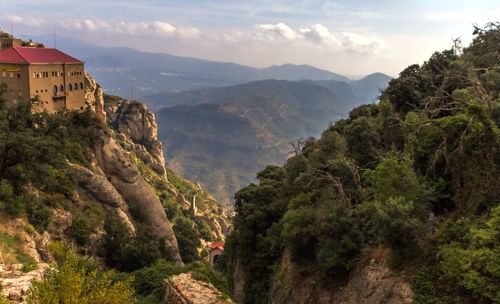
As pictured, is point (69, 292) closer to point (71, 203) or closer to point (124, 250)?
point (124, 250)

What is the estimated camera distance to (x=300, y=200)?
31672 millimetres

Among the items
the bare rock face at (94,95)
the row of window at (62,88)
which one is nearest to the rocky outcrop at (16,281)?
the row of window at (62,88)

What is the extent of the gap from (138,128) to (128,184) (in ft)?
239

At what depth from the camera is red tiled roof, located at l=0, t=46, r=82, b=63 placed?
202ft

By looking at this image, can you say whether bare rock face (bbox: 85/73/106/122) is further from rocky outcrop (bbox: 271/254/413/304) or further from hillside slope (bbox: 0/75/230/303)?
rocky outcrop (bbox: 271/254/413/304)

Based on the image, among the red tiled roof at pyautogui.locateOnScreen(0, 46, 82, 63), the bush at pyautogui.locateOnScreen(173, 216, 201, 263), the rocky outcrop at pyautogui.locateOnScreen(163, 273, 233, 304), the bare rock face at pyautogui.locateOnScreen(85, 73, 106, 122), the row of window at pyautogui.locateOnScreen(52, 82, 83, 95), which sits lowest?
the bush at pyautogui.locateOnScreen(173, 216, 201, 263)

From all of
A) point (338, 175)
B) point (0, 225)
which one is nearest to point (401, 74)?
point (338, 175)

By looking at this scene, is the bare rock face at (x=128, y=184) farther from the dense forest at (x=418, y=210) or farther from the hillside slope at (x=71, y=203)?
the dense forest at (x=418, y=210)

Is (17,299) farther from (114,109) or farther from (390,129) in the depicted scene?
(114,109)

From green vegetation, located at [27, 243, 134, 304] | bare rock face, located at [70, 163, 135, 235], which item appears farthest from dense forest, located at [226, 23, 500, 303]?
bare rock face, located at [70, 163, 135, 235]

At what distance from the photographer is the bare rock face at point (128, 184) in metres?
54.8

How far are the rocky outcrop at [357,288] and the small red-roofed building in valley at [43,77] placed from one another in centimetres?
4371

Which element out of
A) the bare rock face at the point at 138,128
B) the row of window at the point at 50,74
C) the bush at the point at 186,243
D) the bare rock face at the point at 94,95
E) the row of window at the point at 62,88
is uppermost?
the row of window at the point at 50,74

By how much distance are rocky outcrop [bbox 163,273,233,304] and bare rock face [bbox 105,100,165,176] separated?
97.0 m
